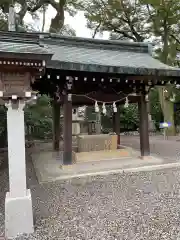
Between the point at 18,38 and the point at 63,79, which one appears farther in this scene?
the point at 63,79

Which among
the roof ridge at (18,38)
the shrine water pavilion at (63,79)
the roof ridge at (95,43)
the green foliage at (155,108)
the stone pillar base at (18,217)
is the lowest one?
the green foliage at (155,108)

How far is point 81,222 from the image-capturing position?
113 inches

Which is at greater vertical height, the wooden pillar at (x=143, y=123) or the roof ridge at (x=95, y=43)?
the roof ridge at (x=95, y=43)

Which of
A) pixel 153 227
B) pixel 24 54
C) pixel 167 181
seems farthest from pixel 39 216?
pixel 167 181

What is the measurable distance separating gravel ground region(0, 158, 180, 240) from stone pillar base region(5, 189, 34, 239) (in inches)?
4.9

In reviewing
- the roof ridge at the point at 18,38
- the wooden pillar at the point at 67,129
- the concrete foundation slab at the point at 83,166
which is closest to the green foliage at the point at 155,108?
the concrete foundation slab at the point at 83,166

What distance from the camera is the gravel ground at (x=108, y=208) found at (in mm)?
2609

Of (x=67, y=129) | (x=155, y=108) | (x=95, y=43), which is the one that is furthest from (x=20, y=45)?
(x=155, y=108)

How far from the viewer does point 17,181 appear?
2777 millimetres

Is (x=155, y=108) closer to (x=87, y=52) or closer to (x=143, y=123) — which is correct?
(x=143, y=123)

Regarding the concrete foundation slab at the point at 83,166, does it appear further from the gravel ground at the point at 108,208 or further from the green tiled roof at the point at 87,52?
the green tiled roof at the point at 87,52

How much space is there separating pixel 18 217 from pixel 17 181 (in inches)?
17.4

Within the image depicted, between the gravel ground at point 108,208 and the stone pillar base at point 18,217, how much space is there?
0.12 metres

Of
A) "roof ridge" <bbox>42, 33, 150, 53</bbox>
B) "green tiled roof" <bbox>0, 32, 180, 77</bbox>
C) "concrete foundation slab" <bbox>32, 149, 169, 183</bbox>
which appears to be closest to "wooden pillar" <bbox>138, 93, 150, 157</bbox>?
"concrete foundation slab" <bbox>32, 149, 169, 183</bbox>
